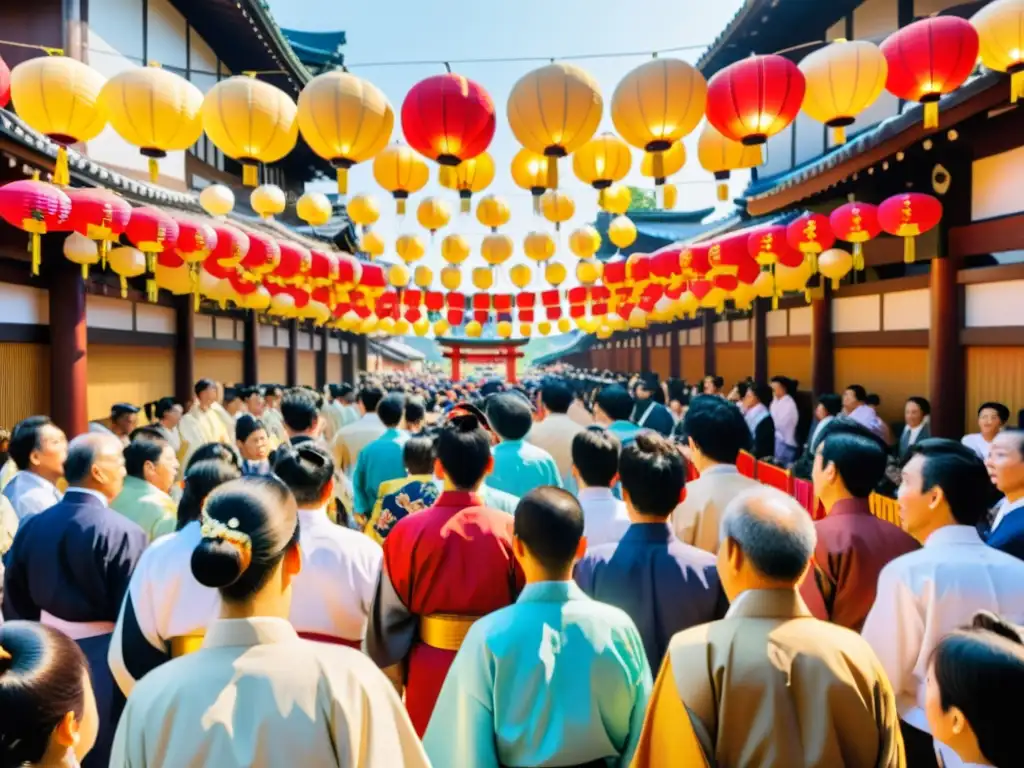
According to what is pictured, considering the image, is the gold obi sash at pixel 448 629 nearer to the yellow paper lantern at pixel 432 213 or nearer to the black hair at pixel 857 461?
the black hair at pixel 857 461

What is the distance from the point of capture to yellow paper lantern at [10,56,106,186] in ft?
16.3

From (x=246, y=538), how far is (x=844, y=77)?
5078 mm

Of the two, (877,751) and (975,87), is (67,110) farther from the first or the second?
(975,87)

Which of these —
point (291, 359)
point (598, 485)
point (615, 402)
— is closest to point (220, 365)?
point (291, 359)

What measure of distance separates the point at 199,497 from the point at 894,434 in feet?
31.6

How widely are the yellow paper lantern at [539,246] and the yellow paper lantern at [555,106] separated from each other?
602 cm

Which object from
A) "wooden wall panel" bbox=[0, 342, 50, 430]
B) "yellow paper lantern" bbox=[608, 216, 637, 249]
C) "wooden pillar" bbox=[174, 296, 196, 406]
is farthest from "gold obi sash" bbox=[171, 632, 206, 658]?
"wooden pillar" bbox=[174, 296, 196, 406]

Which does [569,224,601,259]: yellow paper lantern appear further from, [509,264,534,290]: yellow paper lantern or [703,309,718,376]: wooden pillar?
[703,309,718,376]: wooden pillar

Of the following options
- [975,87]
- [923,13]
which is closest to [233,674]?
[975,87]

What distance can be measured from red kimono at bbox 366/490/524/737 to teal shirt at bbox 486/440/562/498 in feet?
6.66

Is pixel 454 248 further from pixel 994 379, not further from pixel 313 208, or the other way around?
pixel 994 379

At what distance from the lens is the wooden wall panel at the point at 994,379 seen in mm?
6922

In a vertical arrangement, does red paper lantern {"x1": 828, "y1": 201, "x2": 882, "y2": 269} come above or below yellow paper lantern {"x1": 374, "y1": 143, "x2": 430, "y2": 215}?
below

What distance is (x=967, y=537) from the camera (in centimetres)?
269
